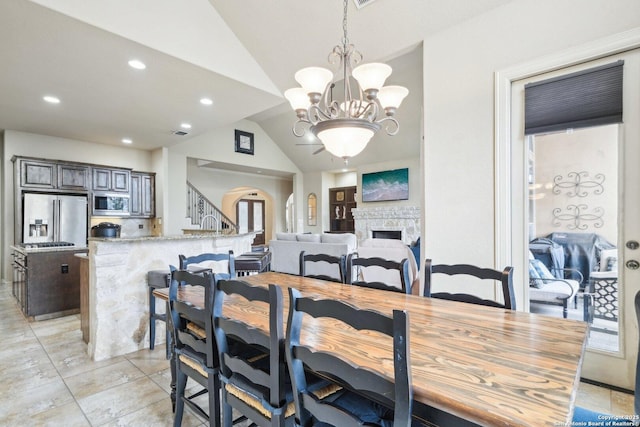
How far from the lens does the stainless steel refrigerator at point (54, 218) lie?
17.3 feet

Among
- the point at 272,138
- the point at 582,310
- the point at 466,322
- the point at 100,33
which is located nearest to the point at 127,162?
the point at 272,138

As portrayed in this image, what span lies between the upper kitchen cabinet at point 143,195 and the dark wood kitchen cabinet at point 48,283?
254 centimetres

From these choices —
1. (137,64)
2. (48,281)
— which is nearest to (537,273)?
(137,64)

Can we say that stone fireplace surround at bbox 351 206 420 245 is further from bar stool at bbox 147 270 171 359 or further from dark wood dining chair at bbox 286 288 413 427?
dark wood dining chair at bbox 286 288 413 427

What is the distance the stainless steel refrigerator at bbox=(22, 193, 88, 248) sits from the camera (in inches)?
207

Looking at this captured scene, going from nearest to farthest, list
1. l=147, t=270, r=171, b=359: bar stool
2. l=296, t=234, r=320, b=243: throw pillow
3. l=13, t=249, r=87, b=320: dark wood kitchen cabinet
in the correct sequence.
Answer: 1. l=147, t=270, r=171, b=359: bar stool
2. l=13, t=249, r=87, b=320: dark wood kitchen cabinet
3. l=296, t=234, r=320, b=243: throw pillow

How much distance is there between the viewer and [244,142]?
28.1 ft

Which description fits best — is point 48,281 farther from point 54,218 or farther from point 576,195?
point 576,195

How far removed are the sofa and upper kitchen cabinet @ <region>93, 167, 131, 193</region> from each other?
3323mm

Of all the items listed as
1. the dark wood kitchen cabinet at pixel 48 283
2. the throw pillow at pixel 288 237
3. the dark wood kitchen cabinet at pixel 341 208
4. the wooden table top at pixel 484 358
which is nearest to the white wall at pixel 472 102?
the wooden table top at pixel 484 358

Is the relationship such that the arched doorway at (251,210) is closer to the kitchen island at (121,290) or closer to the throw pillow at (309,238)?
the throw pillow at (309,238)

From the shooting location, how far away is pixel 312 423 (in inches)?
45.2

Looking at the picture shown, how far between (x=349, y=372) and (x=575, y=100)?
269cm

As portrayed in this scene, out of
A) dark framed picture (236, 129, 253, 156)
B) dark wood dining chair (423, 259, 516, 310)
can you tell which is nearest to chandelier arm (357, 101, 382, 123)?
dark wood dining chair (423, 259, 516, 310)
